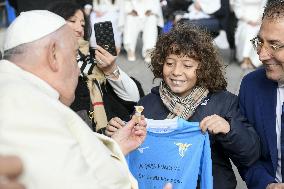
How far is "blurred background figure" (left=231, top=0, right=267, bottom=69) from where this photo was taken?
29.3 feet

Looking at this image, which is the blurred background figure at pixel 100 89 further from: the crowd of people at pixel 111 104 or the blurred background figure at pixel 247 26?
the blurred background figure at pixel 247 26

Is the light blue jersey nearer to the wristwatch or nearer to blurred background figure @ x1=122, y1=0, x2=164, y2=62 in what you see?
the wristwatch

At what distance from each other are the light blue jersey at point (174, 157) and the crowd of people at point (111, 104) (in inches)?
1.4

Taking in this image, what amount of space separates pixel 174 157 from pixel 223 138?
29 centimetres

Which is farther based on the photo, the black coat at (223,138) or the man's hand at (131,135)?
the black coat at (223,138)

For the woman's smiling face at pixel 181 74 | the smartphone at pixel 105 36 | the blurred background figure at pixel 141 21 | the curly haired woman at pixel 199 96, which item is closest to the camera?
the curly haired woman at pixel 199 96

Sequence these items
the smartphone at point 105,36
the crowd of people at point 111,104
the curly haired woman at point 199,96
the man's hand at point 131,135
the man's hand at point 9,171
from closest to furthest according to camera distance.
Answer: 1. the man's hand at point 9,171
2. the crowd of people at point 111,104
3. the man's hand at point 131,135
4. the curly haired woman at point 199,96
5. the smartphone at point 105,36

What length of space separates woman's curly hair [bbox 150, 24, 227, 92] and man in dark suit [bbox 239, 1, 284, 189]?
0.18 m

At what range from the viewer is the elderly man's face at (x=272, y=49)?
2686mm

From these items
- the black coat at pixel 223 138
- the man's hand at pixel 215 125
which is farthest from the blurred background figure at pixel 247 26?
the man's hand at pixel 215 125

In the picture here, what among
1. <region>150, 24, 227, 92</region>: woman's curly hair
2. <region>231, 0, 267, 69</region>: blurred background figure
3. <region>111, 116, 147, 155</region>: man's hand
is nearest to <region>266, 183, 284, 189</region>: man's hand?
<region>150, 24, 227, 92</region>: woman's curly hair

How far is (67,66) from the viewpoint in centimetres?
200

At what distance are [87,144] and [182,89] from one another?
1128 mm

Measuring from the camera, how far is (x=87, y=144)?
6.18ft
